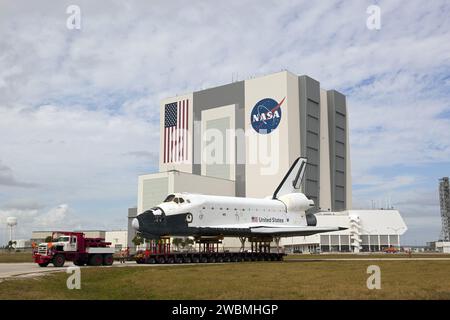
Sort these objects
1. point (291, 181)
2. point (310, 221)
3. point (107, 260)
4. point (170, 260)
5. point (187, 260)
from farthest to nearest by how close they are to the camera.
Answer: point (291, 181)
point (310, 221)
point (187, 260)
point (170, 260)
point (107, 260)

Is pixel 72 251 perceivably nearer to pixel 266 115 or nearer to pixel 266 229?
pixel 266 229

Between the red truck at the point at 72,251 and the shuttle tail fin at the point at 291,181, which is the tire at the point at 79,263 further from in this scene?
the shuttle tail fin at the point at 291,181

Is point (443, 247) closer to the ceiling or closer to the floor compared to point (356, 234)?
closer to the floor

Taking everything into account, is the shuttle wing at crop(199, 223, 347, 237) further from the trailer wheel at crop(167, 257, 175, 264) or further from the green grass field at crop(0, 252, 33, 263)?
the green grass field at crop(0, 252, 33, 263)

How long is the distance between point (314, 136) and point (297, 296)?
9892 centimetres

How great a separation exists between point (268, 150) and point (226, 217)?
208 ft

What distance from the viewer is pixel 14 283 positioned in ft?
64.7

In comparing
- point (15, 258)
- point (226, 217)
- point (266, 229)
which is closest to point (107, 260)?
point (226, 217)

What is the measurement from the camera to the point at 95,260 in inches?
1401

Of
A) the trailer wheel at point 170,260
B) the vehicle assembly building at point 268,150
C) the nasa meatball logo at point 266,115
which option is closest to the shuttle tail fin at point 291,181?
the trailer wheel at point 170,260

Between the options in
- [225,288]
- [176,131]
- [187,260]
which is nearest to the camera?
[225,288]

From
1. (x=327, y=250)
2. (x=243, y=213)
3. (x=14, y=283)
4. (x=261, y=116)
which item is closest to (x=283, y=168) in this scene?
(x=261, y=116)
